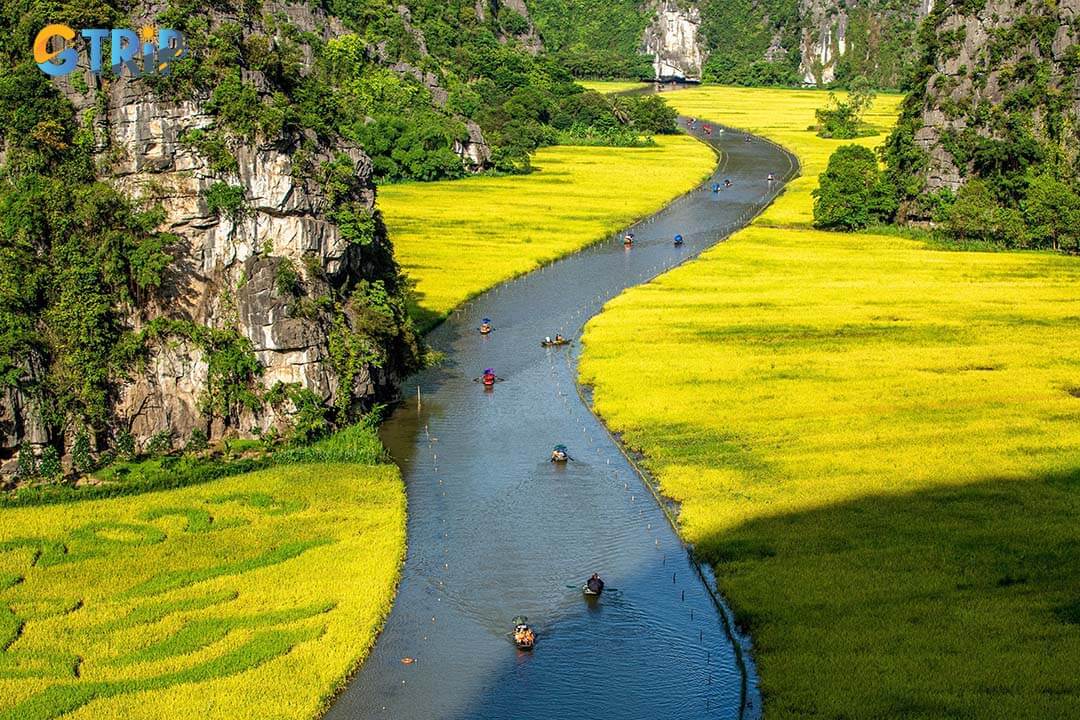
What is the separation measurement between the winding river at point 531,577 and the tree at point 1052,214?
52.4 meters

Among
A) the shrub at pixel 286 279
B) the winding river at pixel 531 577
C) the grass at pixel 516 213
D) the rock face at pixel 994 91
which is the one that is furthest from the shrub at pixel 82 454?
the rock face at pixel 994 91

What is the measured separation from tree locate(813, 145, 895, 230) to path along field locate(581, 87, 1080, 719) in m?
Result: 19.3

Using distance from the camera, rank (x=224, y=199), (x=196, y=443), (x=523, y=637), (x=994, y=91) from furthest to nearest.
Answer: (x=994, y=91) → (x=224, y=199) → (x=196, y=443) → (x=523, y=637)

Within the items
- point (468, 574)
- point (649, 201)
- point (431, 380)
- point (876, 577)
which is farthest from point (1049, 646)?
point (649, 201)

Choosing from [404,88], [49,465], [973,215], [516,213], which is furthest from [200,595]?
[404,88]

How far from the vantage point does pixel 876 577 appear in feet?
145

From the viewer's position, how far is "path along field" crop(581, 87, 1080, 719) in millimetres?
38469

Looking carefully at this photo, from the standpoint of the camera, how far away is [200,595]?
43469 millimetres

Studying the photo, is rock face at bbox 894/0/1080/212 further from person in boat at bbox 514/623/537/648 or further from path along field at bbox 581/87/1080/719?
person in boat at bbox 514/623/537/648

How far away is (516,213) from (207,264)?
65.8 metres

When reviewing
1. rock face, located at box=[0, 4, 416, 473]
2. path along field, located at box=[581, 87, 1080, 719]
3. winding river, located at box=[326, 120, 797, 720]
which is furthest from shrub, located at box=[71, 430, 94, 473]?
path along field, located at box=[581, 87, 1080, 719]

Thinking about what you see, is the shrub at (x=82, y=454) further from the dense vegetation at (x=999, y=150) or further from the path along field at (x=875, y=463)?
the dense vegetation at (x=999, y=150)

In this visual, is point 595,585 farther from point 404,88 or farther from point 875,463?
point 404,88

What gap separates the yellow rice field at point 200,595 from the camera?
37344mm
